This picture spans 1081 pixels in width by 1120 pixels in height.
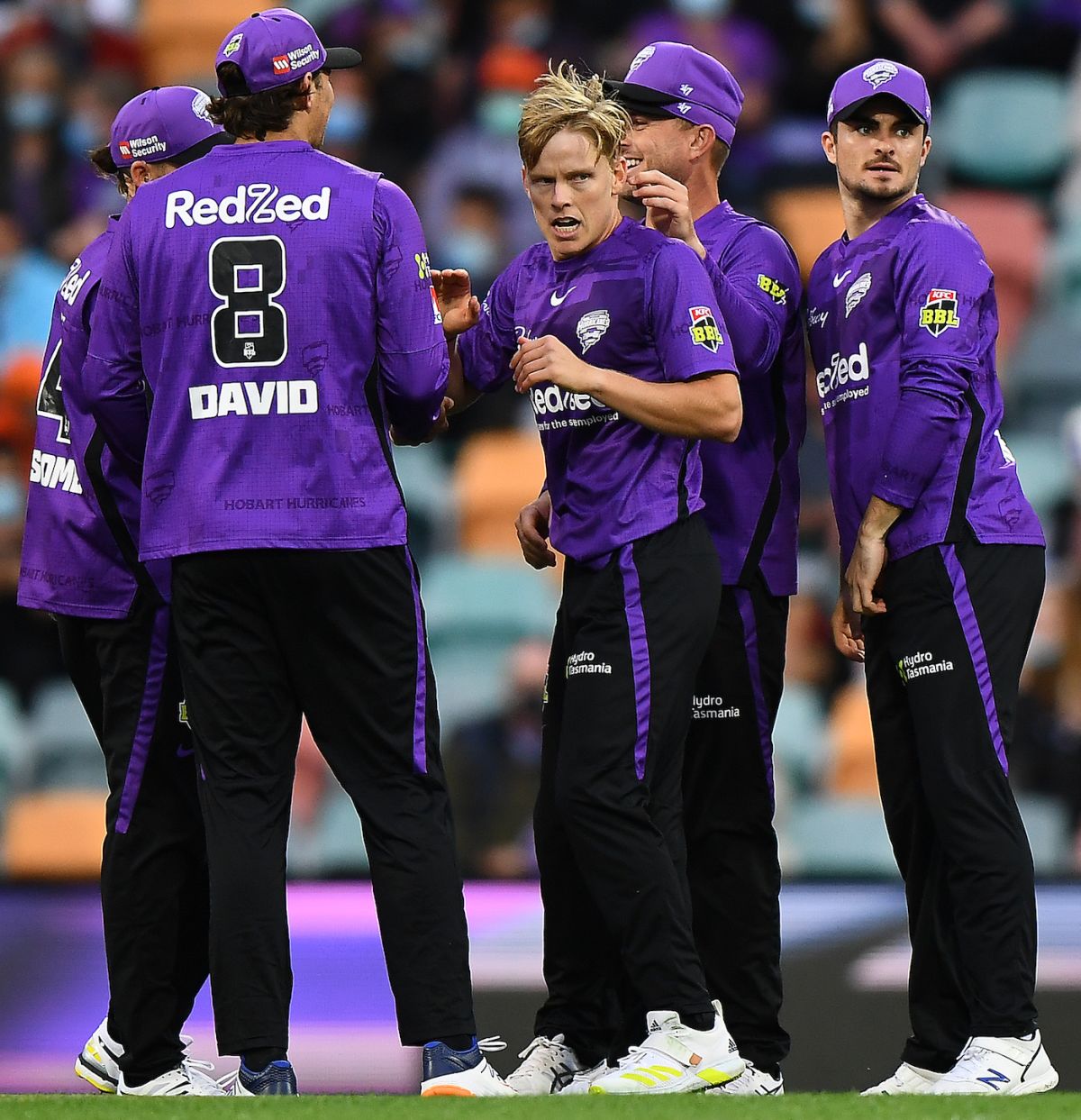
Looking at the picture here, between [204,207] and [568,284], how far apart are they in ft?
2.12

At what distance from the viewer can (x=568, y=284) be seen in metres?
3.20

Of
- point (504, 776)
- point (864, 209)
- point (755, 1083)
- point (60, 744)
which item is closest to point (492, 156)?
point (504, 776)

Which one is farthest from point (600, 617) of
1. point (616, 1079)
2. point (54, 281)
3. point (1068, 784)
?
point (54, 281)

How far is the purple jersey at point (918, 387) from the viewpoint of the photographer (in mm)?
3258

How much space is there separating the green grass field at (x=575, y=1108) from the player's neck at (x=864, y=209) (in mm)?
1650

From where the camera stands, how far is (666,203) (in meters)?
3.25

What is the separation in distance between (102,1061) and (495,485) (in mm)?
2737

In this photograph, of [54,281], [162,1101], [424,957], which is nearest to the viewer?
[162,1101]

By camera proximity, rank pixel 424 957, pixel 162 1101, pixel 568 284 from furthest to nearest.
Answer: pixel 568 284 → pixel 424 957 → pixel 162 1101

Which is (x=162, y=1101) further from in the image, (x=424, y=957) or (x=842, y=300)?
(x=842, y=300)

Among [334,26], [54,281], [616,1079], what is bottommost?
[616,1079]

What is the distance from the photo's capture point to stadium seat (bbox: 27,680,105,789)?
553 centimetres

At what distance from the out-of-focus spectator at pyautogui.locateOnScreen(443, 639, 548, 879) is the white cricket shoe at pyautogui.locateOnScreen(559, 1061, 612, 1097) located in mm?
2023

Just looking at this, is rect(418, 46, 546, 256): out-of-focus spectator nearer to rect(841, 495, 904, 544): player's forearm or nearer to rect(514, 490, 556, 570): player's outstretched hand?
rect(514, 490, 556, 570): player's outstretched hand
